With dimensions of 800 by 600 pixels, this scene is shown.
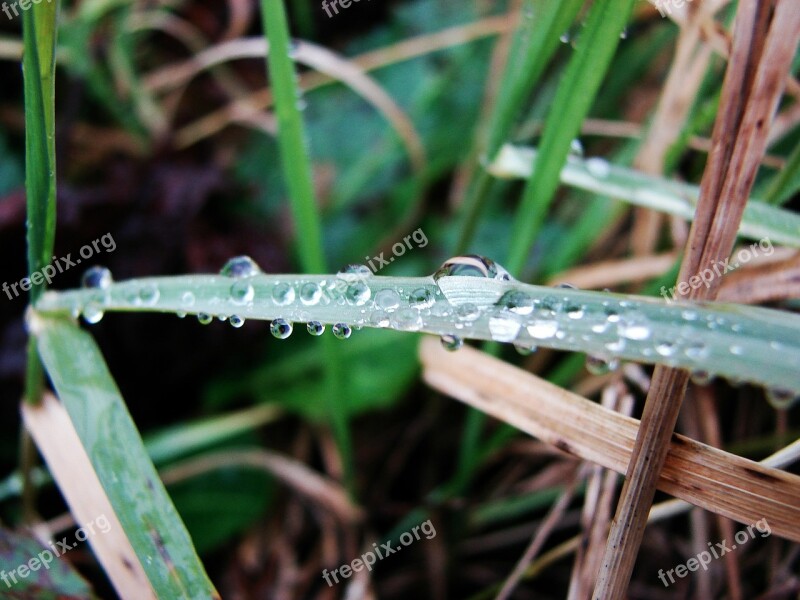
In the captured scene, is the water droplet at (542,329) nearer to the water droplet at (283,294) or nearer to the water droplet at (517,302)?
the water droplet at (517,302)

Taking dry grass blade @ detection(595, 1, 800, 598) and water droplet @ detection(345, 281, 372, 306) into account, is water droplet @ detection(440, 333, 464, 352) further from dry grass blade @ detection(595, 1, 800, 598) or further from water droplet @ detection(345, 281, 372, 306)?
dry grass blade @ detection(595, 1, 800, 598)

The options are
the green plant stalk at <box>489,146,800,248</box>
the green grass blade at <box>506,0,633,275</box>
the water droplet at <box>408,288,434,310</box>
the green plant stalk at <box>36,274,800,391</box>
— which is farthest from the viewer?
the green plant stalk at <box>489,146,800,248</box>

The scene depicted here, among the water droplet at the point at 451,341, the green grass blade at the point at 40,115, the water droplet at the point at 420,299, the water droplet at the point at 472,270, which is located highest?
the green grass blade at the point at 40,115

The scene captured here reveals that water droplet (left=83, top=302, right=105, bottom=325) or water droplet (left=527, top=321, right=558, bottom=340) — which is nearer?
water droplet (left=527, top=321, right=558, bottom=340)

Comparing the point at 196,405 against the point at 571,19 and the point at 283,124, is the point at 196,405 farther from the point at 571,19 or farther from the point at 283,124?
the point at 571,19

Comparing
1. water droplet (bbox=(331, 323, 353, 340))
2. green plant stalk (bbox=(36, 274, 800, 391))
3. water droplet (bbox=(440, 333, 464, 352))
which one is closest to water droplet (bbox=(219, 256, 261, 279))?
green plant stalk (bbox=(36, 274, 800, 391))

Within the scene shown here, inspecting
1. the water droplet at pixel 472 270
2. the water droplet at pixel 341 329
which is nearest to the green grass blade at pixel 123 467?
the water droplet at pixel 341 329
